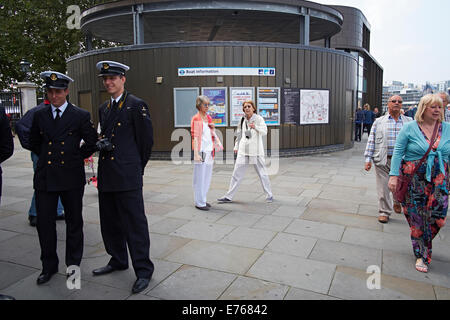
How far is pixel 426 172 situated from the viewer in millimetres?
3789

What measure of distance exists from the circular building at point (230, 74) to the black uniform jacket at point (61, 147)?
26.6 feet

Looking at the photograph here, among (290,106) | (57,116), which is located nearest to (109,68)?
(57,116)

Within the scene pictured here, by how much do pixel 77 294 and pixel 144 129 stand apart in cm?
153

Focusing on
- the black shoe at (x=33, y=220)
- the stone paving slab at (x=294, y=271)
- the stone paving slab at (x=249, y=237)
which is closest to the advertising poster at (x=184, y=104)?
the black shoe at (x=33, y=220)

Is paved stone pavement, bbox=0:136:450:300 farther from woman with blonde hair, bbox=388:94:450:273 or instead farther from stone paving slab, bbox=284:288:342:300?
woman with blonde hair, bbox=388:94:450:273

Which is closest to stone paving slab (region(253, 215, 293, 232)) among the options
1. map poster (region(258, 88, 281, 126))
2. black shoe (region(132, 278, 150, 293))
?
black shoe (region(132, 278, 150, 293))

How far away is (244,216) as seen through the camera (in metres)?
5.63

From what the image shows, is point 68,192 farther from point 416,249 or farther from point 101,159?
point 416,249

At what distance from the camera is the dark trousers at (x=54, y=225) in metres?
3.43

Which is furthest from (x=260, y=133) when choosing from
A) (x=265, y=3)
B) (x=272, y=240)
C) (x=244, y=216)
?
(x=265, y=3)

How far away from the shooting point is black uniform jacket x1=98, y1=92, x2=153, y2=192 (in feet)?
11.0

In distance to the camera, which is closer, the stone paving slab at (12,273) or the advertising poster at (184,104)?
the stone paving slab at (12,273)

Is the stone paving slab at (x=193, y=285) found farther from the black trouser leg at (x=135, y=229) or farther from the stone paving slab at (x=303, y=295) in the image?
the stone paving slab at (x=303, y=295)

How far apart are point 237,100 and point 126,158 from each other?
8.51 m
